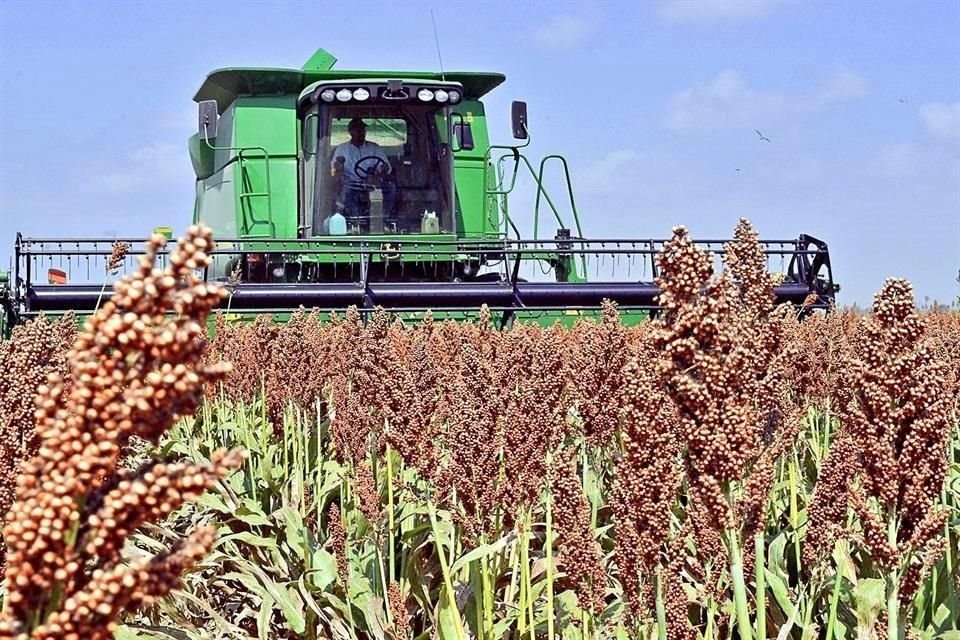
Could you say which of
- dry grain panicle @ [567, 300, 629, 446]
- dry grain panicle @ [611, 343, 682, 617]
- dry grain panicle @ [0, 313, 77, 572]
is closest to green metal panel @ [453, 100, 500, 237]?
dry grain panicle @ [567, 300, 629, 446]

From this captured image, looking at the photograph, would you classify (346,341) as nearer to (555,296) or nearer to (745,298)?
(745,298)

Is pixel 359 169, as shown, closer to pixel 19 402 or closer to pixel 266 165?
pixel 266 165

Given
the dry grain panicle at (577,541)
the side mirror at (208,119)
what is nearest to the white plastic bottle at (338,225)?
the side mirror at (208,119)

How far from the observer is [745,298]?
316 centimetres

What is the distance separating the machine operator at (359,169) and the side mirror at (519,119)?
1.46 m

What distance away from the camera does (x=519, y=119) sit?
13.8m

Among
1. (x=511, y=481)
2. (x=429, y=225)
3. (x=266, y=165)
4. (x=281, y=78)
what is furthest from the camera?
(x=281, y=78)

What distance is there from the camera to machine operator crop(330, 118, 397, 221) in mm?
13414

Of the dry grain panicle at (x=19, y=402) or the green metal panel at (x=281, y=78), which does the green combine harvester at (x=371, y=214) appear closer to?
the green metal panel at (x=281, y=78)

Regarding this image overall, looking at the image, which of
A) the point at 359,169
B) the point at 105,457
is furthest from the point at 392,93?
the point at 105,457

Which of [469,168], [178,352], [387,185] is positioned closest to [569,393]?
[178,352]

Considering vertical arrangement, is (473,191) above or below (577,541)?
above

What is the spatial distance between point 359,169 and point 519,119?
1.85 metres

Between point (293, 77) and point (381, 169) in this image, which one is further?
point (293, 77)
